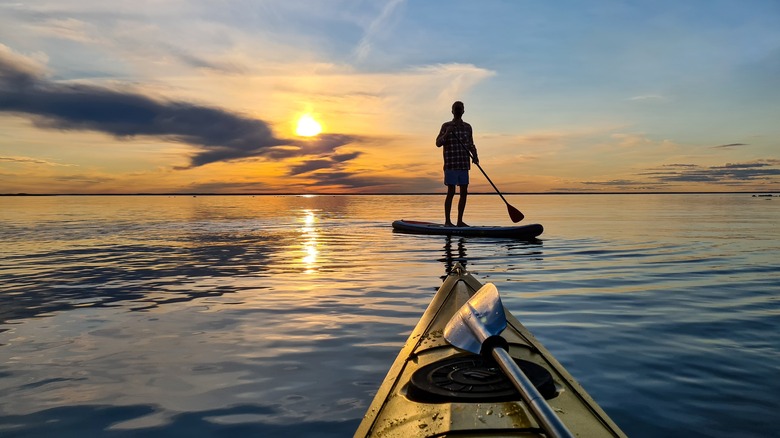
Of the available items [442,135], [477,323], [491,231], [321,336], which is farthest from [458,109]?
[477,323]

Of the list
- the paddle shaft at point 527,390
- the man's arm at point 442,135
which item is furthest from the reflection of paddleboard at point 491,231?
the paddle shaft at point 527,390

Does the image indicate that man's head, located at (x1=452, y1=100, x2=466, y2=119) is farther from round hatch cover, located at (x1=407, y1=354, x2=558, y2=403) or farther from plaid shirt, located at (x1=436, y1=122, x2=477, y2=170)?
round hatch cover, located at (x1=407, y1=354, x2=558, y2=403)

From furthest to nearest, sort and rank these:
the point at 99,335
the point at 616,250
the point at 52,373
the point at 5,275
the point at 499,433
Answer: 1. the point at 616,250
2. the point at 5,275
3. the point at 99,335
4. the point at 52,373
5. the point at 499,433

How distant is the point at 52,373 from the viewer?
158 inches

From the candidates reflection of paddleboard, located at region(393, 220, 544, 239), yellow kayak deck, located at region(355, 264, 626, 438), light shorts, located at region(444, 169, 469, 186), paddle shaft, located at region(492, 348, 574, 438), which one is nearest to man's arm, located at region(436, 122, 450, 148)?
light shorts, located at region(444, 169, 469, 186)

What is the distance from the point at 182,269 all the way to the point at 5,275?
9.54 feet

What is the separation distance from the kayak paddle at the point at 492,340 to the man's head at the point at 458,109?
1116 cm

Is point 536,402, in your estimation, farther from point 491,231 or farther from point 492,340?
point 491,231

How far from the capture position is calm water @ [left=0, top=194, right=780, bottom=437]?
10.7ft

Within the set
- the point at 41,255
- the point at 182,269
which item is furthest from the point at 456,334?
the point at 41,255

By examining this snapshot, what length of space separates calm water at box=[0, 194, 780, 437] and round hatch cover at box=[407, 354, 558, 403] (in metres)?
0.76

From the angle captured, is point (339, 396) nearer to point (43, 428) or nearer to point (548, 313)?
point (43, 428)

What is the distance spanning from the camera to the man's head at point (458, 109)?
1422 centimetres

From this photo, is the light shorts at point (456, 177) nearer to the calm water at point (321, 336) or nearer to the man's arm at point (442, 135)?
the man's arm at point (442, 135)
